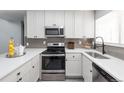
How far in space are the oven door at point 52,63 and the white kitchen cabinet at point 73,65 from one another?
A: 0.18 metres

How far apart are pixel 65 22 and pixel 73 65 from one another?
130cm

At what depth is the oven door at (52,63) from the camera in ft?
11.3

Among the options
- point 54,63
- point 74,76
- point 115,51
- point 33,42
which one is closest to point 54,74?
point 54,63

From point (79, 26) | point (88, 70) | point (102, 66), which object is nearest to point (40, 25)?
point (79, 26)

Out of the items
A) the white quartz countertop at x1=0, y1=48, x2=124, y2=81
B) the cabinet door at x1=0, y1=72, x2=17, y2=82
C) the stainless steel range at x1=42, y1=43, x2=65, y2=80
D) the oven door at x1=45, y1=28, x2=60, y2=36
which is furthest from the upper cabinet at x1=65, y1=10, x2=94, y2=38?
the cabinet door at x1=0, y1=72, x2=17, y2=82

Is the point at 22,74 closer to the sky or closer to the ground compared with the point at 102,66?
closer to the ground

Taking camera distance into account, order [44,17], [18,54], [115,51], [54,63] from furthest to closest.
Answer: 1. [44,17]
2. [54,63]
3. [115,51]
4. [18,54]

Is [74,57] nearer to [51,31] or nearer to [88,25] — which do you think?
[51,31]

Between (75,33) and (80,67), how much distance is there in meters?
1.04

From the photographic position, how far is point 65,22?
157 inches

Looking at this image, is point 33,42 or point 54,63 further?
point 33,42

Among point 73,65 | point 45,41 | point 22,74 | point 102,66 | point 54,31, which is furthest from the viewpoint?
point 45,41

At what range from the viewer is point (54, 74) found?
3.50 m
